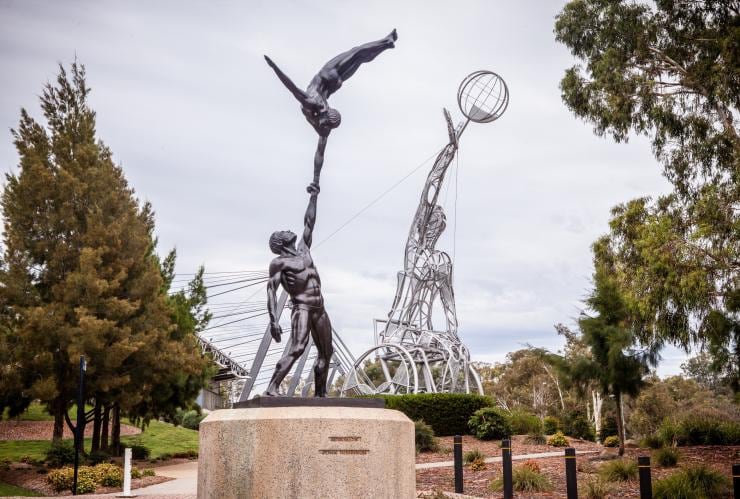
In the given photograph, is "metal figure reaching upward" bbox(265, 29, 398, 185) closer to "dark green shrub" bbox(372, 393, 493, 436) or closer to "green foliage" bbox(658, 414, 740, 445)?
"green foliage" bbox(658, 414, 740, 445)

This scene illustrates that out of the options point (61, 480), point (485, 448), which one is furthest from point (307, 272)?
point (485, 448)

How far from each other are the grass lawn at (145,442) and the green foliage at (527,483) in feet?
45.9

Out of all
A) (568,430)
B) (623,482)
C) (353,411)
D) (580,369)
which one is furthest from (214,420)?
(568,430)

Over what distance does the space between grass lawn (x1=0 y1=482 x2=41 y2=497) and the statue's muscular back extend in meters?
9.95

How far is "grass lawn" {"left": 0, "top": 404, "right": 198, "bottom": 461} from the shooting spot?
2322cm

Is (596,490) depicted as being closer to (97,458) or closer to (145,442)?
(97,458)

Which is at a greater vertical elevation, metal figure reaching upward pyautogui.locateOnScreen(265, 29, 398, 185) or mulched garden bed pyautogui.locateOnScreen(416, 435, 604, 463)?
metal figure reaching upward pyautogui.locateOnScreen(265, 29, 398, 185)

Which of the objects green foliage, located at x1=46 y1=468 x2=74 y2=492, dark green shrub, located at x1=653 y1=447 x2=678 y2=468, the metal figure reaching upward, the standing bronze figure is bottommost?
green foliage, located at x1=46 y1=468 x2=74 y2=492

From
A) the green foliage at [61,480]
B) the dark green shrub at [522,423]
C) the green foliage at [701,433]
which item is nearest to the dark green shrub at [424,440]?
the dark green shrub at [522,423]

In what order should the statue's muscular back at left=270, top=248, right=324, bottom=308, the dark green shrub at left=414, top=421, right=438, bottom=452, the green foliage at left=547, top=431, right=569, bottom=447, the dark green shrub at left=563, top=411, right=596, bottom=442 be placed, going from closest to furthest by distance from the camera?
the statue's muscular back at left=270, top=248, right=324, bottom=308
the dark green shrub at left=414, top=421, right=438, bottom=452
the green foliage at left=547, top=431, right=569, bottom=447
the dark green shrub at left=563, top=411, right=596, bottom=442

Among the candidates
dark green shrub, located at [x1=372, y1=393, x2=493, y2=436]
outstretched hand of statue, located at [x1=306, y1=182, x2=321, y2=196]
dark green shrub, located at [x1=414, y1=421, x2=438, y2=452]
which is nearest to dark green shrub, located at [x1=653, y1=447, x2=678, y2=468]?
dark green shrub, located at [x1=414, y1=421, x2=438, y2=452]

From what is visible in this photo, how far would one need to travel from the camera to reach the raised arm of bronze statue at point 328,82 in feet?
35.5

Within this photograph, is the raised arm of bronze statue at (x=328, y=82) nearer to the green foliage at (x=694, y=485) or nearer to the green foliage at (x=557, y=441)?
the green foliage at (x=694, y=485)

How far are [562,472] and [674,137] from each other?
10017 mm
